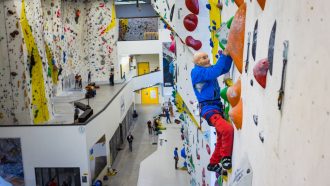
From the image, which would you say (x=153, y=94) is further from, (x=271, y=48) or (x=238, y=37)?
(x=271, y=48)

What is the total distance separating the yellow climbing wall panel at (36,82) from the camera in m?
10.6

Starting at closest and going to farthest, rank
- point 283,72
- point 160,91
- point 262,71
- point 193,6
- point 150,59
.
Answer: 1. point 283,72
2. point 262,71
3. point 193,6
4. point 160,91
5. point 150,59

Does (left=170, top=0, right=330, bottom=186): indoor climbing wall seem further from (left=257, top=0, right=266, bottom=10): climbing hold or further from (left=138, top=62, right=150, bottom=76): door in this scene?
(left=138, top=62, right=150, bottom=76): door

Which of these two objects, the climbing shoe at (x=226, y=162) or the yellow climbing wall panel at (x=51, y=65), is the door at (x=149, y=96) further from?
the climbing shoe at (x=226, y=162)

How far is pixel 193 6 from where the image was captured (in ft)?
20.6

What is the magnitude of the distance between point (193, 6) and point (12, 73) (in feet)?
21.4

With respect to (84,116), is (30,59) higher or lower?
higher

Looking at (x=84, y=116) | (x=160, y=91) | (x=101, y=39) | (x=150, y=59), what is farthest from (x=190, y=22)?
(x=150, y=59)

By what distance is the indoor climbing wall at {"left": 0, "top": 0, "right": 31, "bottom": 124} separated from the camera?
10.1 metres

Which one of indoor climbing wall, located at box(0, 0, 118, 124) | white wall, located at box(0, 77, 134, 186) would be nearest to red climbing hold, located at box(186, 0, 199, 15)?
white wall, located at box(0, 77, 134, 186)

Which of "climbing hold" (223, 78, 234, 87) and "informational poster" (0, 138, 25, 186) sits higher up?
"climbing hold" (223, 78, 234, 87)

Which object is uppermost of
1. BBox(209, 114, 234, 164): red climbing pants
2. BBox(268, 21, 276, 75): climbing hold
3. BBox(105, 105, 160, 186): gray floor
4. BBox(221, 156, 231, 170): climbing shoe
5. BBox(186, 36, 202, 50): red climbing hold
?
BBox(186, 36, 202, 50): red climbing hold

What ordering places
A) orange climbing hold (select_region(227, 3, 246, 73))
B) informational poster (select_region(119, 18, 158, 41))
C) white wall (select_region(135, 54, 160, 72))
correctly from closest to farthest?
1. orange climbing hold (select_region(227, 3, 246, 73))
2. informational poster (select_region(119, 18, 158, 41))
3. white wall (select_region(135, 54, 160, 72))

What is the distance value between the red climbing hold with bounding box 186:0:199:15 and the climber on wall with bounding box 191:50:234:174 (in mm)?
2906
